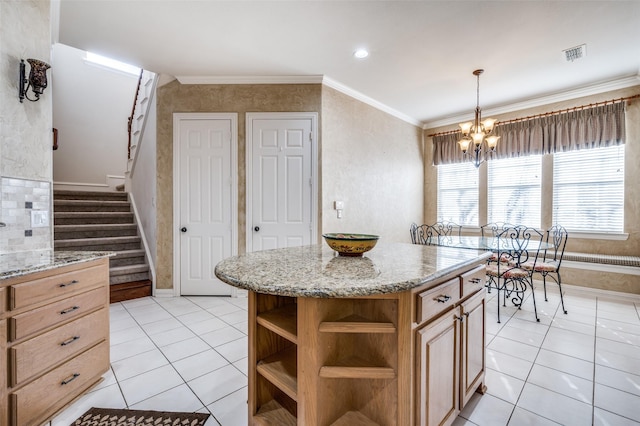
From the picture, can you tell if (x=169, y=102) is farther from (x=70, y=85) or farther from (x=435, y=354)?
(x=435, y=354)

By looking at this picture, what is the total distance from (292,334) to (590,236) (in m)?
4.95

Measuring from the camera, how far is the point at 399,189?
5.21 meters

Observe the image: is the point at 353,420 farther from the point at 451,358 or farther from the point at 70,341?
the point at 70,341

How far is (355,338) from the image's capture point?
1.30 metres

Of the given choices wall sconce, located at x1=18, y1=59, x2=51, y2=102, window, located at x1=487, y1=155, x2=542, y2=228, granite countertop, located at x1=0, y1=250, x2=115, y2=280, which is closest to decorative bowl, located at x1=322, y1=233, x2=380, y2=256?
granite countertop, located at x1=0, y1=250, x2=115, y2=280

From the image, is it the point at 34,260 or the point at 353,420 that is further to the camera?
the point at 34,260

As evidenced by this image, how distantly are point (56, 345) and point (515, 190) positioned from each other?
228 inches

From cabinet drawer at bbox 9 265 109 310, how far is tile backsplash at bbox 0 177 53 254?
23.1 inches

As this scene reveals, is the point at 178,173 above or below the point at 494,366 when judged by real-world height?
above

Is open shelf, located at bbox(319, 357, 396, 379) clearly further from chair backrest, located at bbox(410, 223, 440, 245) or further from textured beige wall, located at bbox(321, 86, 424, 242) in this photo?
chair backrest, located at bbox(410, 223, 440, 245)

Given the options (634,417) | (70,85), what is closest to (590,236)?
(634,417)

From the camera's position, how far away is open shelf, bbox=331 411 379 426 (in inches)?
47.5

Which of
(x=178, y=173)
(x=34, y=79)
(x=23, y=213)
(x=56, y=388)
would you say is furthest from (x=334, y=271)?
(x=178, y=173)

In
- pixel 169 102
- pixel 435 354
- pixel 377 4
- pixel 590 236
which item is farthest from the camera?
pixel 590 236
